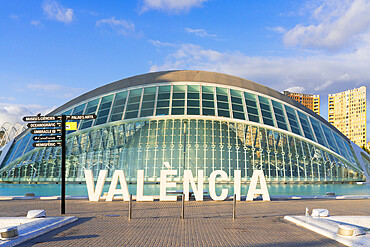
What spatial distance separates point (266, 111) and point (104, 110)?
1664cm

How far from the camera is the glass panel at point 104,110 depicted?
37.4m

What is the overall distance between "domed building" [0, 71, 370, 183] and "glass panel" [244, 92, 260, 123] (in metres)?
0.11

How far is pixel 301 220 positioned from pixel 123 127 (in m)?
26.4

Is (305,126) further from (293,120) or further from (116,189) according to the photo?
(116,189)

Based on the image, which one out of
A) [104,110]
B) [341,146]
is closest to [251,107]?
[341,146]

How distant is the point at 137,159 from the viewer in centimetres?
3716

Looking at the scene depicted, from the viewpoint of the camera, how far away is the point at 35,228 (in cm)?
1056

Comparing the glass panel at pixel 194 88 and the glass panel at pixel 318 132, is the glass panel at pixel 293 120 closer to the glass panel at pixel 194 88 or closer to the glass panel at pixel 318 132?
the glass panel at pixel 318 132

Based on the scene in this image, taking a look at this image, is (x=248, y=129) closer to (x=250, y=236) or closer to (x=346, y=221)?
(x=346, y=221)

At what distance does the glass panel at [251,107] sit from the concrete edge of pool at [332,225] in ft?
78.4

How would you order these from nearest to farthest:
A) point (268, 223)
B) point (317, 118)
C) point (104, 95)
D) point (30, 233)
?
point (30, 233)
point (268, 223)
point (104, 95)
point (317, 118)

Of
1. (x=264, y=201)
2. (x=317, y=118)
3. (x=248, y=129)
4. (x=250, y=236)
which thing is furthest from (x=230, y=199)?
(x=317, y=118)

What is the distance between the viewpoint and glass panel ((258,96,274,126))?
37.8 meters

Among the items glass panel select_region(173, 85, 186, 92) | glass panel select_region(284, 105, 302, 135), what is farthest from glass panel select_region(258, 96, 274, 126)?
glass panel select_region(173, 85, 186, 92)
